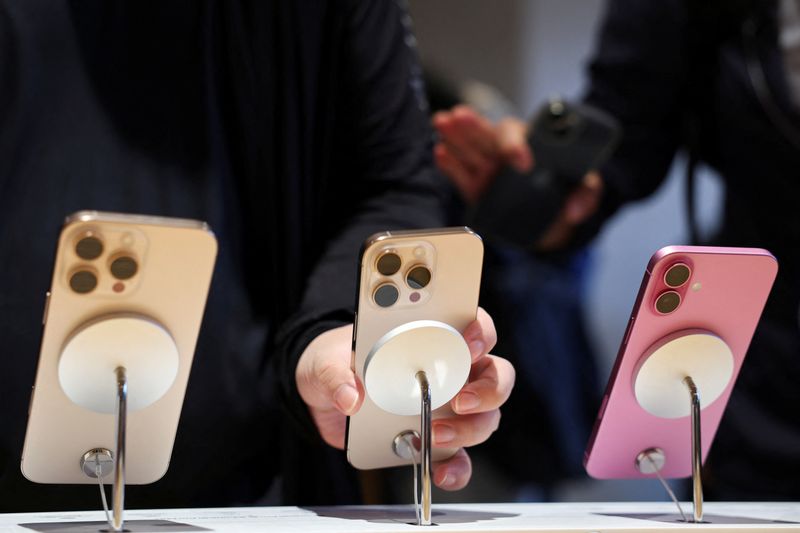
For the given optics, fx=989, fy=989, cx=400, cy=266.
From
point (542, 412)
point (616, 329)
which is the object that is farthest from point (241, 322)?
point (616, 329)

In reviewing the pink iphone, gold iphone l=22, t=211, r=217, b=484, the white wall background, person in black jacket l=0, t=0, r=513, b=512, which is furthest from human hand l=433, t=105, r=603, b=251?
gold iphone l=22, t=211, r=217, b=484

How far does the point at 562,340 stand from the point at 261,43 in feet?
2.80

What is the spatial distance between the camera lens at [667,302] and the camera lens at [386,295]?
14 centimetres

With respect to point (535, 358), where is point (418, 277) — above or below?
above

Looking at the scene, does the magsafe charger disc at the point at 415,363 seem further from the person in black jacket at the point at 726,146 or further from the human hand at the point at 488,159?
the human hand at the point at 488,159

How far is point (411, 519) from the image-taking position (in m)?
0.48

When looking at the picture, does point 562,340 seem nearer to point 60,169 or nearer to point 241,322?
point 241,322

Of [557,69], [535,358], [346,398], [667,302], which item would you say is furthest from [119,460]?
[557,69]

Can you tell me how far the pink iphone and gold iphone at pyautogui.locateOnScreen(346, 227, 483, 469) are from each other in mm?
93

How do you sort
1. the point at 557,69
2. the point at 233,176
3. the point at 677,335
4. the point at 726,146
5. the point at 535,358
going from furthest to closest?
the point at 557,69
the point at 535,358
the point at 726,146
the point at 233,176
the point at 677,335

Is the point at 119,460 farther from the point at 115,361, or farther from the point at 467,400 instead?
the point at 467,400

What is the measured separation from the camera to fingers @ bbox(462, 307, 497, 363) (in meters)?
0.49

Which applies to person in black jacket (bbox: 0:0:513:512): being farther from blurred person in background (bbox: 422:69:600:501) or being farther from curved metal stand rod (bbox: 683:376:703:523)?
blurred person in background (bbox: 422:69:600:501)

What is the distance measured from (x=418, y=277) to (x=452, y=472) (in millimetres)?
121
